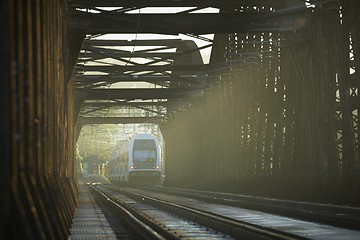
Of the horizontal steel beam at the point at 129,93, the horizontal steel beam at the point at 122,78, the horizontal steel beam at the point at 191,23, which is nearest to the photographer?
the horizontal steel beam at the point at 191,23

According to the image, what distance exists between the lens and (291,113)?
91.2 ft

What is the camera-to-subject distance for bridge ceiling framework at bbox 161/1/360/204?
861 inches

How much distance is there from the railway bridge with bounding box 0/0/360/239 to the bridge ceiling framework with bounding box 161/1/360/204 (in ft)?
0.16

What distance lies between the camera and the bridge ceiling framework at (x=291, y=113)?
21.9 metres

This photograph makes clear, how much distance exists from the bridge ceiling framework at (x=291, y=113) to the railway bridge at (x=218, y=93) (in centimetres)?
5

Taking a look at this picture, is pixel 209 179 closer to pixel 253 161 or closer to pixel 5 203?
pixel 253 161

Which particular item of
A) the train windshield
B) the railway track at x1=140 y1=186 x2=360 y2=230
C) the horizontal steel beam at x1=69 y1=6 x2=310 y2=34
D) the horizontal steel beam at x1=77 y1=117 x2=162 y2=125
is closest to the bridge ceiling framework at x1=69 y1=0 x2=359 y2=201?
the horizontal steel beam at x1=69 y1=6 x2=310 y2=34

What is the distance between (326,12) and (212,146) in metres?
23.6

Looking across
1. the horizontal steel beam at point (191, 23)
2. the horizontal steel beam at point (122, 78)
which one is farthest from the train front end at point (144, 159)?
the horizontal steel beam at point (191, 23)

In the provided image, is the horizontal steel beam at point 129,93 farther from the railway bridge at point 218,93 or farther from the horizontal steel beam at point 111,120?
the horizontal steel beam at point 111,120

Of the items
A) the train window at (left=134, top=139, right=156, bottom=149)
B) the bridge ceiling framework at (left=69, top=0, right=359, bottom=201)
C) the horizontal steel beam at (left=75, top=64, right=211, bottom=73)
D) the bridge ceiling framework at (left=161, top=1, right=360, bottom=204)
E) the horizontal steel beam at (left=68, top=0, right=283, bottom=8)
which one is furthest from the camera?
the train window at (left=134, top=139, right=156, bottom=149)

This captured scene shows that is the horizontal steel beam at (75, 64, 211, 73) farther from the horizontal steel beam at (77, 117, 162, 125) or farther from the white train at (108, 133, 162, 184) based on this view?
the horizontal steel beam at (77, 117, 162, 125)

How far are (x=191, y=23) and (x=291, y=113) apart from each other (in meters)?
4.88

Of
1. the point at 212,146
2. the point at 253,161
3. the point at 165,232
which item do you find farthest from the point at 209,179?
the point at 165,232
